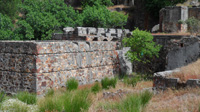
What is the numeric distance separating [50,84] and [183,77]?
5060 mm

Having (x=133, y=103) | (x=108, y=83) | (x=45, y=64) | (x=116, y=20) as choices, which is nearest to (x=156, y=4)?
(x=116, y=20)

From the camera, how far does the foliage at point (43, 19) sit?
24.9 metres

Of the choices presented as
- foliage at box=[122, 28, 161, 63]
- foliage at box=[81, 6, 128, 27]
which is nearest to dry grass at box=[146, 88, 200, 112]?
foliage at box=[122, 28, 161, 63]

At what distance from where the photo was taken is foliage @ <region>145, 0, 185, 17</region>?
110ft

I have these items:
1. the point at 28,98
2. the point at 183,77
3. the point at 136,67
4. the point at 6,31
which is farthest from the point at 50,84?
the point at 6,31

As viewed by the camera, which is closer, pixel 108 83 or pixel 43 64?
pixel 43 64

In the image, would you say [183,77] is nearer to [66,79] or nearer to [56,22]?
[66,79]

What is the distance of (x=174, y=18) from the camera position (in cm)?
2202

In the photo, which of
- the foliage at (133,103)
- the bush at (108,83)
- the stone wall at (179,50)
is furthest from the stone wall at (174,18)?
the foliage at (133,103)

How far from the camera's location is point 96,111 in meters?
7.09

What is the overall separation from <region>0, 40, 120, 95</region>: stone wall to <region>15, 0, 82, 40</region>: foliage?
12.4 meters

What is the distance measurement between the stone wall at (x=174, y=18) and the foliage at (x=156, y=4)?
37.5 ft

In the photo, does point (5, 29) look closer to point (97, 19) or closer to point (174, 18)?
point (97, 19)

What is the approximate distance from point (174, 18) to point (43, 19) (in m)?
11.5
